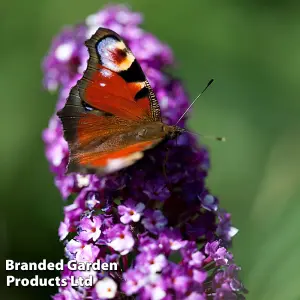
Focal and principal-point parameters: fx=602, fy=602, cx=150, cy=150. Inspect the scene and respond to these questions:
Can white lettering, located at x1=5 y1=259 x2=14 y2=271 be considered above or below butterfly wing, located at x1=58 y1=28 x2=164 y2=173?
below

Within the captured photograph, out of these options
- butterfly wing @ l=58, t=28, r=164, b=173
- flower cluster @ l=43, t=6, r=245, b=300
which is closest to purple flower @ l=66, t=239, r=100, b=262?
flower cluster @ l=43, t=6, r=245, b=300

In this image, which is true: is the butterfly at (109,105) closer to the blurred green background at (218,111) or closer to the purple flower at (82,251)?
the purple flower at (82,251)

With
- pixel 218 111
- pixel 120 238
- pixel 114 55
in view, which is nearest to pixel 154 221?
pixel 120 238

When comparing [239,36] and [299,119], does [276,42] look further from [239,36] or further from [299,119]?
[299,119]

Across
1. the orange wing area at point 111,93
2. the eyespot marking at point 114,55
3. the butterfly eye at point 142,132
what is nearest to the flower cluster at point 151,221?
the butterfly eye at point 142,132

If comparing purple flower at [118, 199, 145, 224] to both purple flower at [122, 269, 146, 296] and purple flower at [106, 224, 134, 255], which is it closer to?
purple flower at [106, 224, 134, 255]

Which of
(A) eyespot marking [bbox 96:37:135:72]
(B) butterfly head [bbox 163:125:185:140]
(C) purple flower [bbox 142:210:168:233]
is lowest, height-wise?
(C) purple flower [bbox 142:210:168:233]
